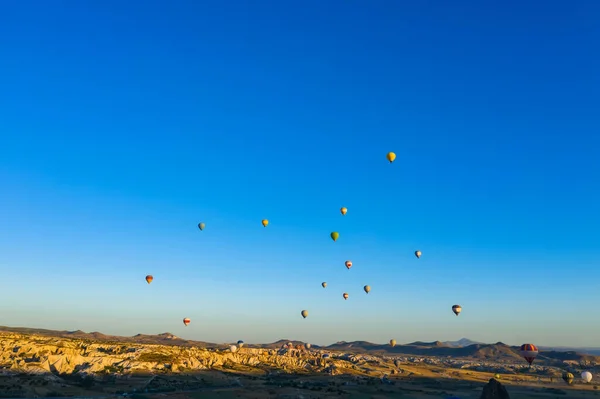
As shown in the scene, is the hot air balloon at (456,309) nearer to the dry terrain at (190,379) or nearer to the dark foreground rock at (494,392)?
the dry terrain at (190,379)

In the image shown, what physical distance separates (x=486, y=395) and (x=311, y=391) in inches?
1644

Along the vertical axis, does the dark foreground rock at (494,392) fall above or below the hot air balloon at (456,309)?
below

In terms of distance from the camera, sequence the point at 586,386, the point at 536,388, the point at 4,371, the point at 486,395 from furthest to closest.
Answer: the point at 586,386 → the point at 536,388 → the point at 4,371 → the point at 486,395

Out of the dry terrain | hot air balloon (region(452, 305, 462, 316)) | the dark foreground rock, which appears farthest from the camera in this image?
hot air balloon (region(452, 305, 462, 316))

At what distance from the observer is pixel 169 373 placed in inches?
4227

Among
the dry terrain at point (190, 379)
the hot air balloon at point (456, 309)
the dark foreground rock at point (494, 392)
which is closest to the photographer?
the dark foreground rock at point (494, 392)

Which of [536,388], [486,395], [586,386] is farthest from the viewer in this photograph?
[586,386]

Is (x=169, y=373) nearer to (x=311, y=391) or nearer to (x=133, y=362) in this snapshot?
(x=133, y=362)

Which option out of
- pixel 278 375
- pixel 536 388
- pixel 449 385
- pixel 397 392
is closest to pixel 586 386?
pixel 536 388

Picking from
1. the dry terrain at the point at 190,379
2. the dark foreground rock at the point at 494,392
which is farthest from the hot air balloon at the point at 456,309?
the dark foreground rock at the point at 494,392

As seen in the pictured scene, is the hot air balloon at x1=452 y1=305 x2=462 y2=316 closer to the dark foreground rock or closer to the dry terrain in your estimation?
the dry terrain

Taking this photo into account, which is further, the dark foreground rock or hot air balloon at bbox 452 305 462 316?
hot air balloon at bbox 452 305 462 316

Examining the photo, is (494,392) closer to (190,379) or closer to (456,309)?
(456,309)

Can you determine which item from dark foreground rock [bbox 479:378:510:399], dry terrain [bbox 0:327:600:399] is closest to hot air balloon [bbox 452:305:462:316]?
dry terrain [bbox 0:327:600:399]
